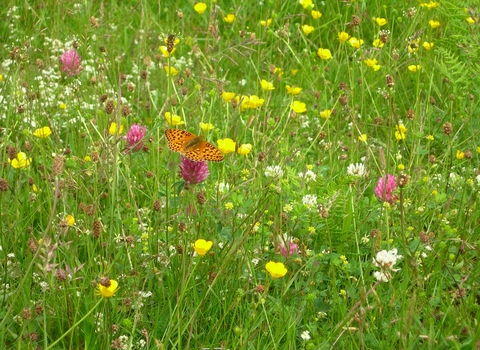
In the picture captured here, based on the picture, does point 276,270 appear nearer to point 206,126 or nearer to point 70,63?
point 206,126

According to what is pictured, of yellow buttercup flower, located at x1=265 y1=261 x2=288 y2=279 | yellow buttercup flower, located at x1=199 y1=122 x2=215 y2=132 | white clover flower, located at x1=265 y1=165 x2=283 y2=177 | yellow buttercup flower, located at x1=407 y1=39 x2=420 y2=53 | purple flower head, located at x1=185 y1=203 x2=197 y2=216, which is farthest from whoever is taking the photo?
yellow buttercup flower, located at x1=407 y1=39 x2=420 y2=53

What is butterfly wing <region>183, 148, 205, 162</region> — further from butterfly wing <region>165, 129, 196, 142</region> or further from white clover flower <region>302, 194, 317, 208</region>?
white clover flower <region>302, 194, 317, 208</region>

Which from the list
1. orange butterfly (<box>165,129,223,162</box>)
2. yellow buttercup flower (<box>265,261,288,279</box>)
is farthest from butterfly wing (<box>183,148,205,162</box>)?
yellow buttercup flower (<box>265,261,288,279</box>)

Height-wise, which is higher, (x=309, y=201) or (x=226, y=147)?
(x=226, y=147)

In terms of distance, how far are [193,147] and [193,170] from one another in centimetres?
9

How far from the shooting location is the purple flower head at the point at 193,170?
2.15 metres

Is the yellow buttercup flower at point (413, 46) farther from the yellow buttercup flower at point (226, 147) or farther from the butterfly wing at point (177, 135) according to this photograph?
the butterfly wing at point (177, 135)

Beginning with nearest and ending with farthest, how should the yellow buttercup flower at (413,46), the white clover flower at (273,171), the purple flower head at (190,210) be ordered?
the purple flower head at (190,210), the white clover flower at (273,171), the yellow buttercup flower at (413,46)

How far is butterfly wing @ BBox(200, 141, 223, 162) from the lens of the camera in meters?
2.11

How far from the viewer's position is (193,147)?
7.09 ft

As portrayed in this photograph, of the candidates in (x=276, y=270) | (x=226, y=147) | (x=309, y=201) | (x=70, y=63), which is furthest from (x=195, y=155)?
(x=70, y=63)

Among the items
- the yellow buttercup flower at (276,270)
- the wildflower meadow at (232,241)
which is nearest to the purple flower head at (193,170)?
the wildflower meadow at (232,241)

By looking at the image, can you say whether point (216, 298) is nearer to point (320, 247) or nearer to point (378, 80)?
point (320, 247)

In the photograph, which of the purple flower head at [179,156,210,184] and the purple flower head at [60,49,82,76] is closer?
the purple flower head at [179,156,210,184]
